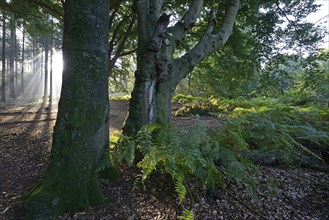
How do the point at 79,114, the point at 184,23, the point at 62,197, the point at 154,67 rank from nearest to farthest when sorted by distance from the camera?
the point at 62,197 → the point at 79,114 → the point at 154,67 → the point at 184,23

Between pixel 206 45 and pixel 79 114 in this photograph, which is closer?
pixel 79 114

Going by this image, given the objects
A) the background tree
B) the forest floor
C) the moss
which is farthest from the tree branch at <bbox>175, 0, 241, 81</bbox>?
the moss

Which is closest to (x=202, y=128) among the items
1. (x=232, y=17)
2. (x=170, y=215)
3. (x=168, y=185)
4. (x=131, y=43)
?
(x=168, y=185)

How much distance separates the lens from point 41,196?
2242 mm

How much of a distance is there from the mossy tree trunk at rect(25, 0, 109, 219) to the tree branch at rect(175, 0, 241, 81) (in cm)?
153

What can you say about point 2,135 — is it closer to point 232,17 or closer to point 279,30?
point 232,17

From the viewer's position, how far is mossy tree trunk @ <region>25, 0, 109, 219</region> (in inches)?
93.3

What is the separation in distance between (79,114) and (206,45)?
99.7 inches

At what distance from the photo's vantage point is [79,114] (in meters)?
2.45

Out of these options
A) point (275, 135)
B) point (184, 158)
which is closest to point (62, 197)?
point (184, 158)

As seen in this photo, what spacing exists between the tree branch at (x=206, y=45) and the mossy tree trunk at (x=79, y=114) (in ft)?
5.03

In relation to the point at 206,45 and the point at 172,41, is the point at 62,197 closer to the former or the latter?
the point at 172,41

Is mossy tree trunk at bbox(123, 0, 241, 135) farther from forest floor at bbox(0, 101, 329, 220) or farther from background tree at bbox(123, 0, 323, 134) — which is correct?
forest floor at bbox(0, 101, 329, 220)

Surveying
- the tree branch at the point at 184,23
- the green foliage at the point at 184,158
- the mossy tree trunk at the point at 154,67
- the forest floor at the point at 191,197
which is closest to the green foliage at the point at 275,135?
the forest floor at the point at 191,197
